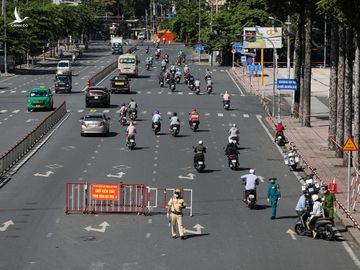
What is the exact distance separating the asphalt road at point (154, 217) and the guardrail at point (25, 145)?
728mm

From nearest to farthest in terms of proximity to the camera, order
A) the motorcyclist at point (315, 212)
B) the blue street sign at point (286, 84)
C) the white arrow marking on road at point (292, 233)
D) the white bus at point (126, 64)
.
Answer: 1. the motorcyclist at point (315, 212)
2. the white arrow marking on road at point (292, 233)
3. the blue street sign at point (286, 84)
4. the white bus at point (126, 64)

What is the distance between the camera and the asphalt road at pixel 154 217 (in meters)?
26.1

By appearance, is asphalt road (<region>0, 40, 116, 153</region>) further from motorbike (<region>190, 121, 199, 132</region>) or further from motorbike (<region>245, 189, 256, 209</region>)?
motorbike (<region>245, 189, 256, 209</region>)

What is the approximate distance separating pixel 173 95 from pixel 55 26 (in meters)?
65.5

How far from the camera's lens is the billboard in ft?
311

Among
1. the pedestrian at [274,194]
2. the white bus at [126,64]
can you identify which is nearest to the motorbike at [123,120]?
the pedestrian at [274,194]

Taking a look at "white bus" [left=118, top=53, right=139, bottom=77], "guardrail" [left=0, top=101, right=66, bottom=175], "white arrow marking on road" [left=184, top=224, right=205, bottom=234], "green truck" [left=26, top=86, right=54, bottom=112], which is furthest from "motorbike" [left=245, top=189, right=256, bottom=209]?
"white bus" [left=118, top=53, right=139, bottom=77]

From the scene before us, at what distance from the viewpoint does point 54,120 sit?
200ft

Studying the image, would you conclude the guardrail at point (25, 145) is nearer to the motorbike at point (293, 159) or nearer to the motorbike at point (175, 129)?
the motorbike at point (175, 129)

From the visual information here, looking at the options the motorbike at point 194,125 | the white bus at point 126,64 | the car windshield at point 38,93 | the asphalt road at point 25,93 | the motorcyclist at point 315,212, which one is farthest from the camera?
the white bus at point 126,64

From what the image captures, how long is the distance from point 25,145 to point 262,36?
48101 mm

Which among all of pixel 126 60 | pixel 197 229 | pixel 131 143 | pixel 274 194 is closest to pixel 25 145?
pixel 131 143

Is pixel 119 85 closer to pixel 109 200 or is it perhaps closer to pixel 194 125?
pixel 194 125

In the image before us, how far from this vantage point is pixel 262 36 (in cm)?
9212
